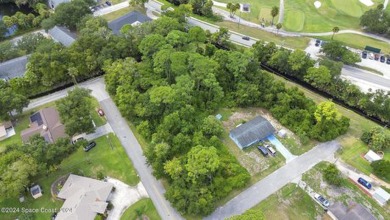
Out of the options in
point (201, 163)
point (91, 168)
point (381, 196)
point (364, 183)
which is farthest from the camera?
point (91, 168)

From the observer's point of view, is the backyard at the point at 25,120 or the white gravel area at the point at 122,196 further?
the backyard at the point at 25,120

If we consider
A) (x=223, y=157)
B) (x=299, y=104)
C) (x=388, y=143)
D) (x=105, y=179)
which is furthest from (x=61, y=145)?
(x=388, y=143)

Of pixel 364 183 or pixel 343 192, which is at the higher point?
pixel 364 183

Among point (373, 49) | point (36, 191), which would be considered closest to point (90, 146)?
point (36, 191)

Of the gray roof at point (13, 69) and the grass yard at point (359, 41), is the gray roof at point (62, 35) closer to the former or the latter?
the gray roof at point (13, 69)

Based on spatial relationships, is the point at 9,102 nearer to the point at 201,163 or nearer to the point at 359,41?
the point at 201,163

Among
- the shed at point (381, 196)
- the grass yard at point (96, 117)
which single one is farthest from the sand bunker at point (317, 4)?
the grass yard at point (96, 117)

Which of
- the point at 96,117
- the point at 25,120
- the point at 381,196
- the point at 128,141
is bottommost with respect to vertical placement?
the point at 381,196

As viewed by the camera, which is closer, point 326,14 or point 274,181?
point 274,181
